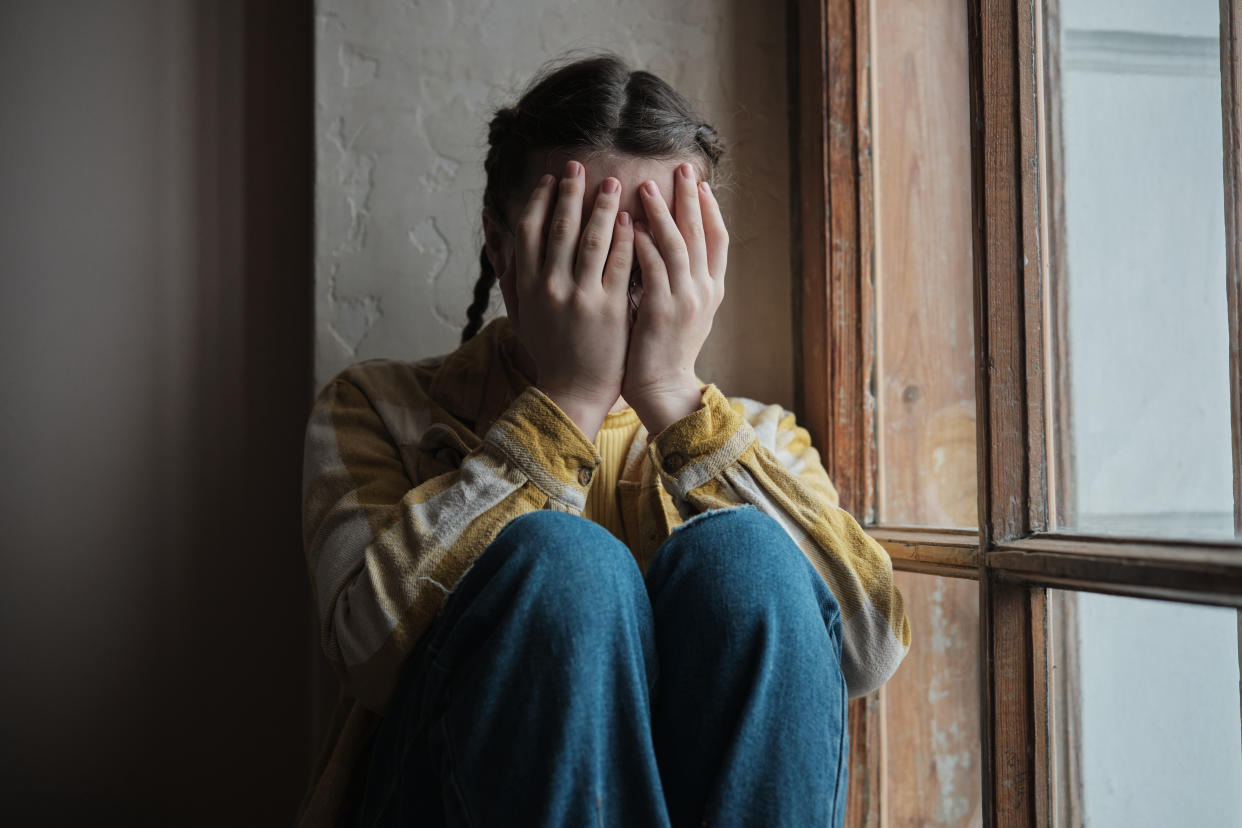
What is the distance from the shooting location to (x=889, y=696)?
0.92 meters

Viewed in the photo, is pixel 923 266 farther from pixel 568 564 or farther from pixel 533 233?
pixel 568 564

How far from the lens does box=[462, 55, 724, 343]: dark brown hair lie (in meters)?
0.79

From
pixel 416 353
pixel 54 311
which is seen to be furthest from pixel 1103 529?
pixel 54 311

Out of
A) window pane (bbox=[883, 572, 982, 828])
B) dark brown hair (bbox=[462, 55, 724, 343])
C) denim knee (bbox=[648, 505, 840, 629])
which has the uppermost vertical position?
dark brown hair (bbox=[462, 55, 724, 343])

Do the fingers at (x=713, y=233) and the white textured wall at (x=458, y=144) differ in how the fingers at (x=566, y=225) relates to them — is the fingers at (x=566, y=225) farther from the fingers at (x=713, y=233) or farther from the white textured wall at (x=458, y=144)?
the white textured wall at (x=458, y=144)

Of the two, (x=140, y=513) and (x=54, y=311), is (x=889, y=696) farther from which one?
(x=54, y=311)

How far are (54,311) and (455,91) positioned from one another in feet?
1.85

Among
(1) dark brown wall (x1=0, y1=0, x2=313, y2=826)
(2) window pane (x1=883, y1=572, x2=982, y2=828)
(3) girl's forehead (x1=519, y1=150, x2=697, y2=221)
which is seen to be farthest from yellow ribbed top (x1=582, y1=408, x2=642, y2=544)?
(1) dark brown wall (x1=0, y1=0, x2=313, y2=826)

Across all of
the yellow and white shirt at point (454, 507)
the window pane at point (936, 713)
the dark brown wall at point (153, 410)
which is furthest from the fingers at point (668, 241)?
the dark brown wall at point (153, 410)

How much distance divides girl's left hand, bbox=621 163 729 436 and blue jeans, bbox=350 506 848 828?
19cm

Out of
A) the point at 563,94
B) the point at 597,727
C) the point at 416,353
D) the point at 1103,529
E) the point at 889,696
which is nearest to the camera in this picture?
the point at 597,727

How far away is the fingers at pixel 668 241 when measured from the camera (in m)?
0.76

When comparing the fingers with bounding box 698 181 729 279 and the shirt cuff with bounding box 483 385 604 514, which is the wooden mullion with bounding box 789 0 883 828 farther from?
the shirt cuff with bounding box 483 385 604 514

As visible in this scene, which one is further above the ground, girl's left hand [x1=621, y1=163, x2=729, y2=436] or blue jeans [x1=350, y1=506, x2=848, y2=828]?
girl's left hand [x1=621, y1=163, x2=729, y2=436]
